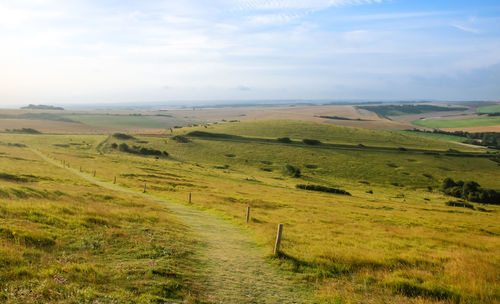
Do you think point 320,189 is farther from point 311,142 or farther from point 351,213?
point 311,142

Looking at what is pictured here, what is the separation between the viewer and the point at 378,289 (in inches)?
460

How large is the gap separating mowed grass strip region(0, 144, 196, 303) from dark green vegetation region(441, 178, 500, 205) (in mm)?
76783

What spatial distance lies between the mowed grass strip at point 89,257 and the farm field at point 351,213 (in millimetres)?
919

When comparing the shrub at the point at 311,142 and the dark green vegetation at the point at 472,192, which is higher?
the shrub at the point at 311,142

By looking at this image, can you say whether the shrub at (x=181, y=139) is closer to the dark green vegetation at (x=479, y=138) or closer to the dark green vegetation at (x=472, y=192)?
the dark green vegetation at (x=472, y=192)

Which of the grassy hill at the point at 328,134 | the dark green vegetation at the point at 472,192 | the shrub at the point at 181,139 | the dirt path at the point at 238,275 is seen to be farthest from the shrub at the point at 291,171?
the dirt path at the point at 238,275

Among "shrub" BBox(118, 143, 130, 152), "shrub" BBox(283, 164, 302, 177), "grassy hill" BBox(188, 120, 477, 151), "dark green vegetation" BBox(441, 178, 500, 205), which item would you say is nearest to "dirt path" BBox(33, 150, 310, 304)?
"shrub" BBox(283, 164, 302, 177)

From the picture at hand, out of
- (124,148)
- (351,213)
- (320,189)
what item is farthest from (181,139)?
(351,213)

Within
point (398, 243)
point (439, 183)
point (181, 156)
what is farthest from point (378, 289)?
point (181, 156)

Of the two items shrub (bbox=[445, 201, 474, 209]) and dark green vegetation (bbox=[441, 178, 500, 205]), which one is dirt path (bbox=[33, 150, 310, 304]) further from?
dark green vegetation (bbox=[441, 178, 500, 205])

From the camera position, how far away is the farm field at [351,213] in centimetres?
1226

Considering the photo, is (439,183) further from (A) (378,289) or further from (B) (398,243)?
(A) (378,289)

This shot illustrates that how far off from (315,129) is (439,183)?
79.0m

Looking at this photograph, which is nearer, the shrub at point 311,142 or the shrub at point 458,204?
the shrub at point 458,204
